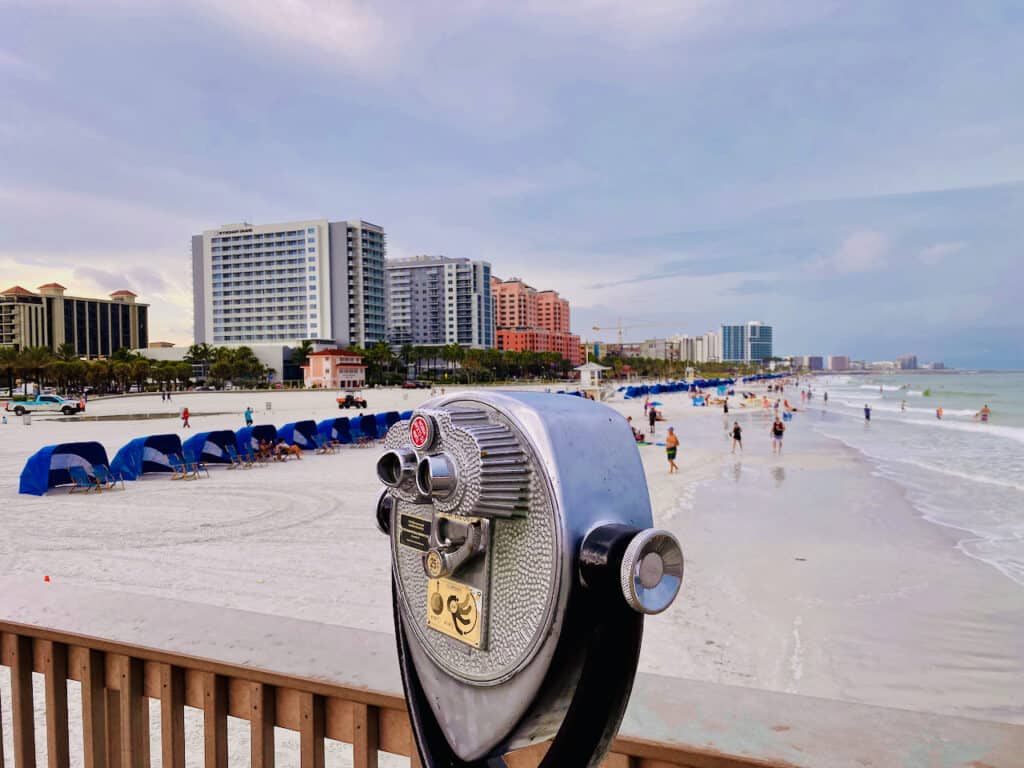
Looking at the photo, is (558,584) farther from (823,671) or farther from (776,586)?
(776,586)

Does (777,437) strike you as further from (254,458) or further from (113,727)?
(113,727)

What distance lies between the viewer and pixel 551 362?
137 metres

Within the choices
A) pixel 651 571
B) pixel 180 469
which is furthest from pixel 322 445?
pixel 651 571

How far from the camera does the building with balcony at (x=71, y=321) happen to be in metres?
121

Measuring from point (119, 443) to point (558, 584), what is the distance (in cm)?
2956

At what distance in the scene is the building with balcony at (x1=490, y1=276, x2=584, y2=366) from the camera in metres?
166

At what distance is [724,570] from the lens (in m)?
10.7

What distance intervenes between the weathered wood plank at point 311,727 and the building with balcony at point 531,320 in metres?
161

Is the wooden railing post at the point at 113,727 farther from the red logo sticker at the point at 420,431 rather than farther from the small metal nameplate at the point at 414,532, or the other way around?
the red logo sticker at the point at 420,431

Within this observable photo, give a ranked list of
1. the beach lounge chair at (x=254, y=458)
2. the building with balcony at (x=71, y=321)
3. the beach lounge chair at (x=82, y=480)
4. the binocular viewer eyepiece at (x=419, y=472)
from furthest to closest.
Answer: the building with balcony at (x=71, y=321) < the beach lounge chair at (x=254, y=458) < the beach lounge chair at (x=82, y=480) < the binocular viewer eyepiece at (x=419, y=472)

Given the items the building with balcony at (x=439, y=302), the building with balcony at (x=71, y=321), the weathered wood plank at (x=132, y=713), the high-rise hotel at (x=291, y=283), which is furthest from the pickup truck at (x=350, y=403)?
the building with balcony at (x=439, y=302)

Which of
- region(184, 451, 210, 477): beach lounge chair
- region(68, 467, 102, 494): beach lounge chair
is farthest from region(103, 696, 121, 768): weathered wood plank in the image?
region(184, 451, 210, 477): beach lounge chair

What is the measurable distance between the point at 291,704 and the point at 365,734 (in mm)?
216

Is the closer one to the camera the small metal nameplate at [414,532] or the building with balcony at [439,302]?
the small metal nameplate at [414,532]
